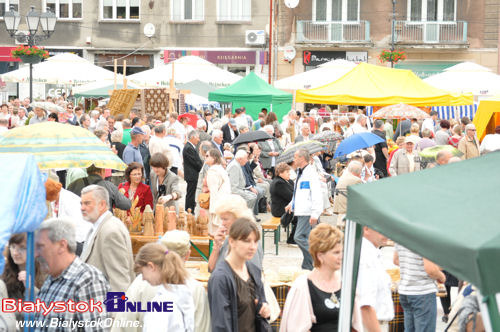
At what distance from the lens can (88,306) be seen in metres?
4.63

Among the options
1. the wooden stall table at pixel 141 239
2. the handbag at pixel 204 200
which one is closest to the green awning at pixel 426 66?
the handbag at pixel 204 200

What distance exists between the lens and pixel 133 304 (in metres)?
4.81

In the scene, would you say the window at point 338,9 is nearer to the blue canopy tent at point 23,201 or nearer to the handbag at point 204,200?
the handbag at point 204,200

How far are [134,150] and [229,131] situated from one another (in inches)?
222

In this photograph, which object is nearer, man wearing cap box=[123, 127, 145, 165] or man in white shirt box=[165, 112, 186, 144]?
man wearing cap box=[123, 127, 145, 165]

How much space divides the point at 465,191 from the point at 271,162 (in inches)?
480

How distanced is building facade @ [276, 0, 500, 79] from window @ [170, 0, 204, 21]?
412 centimetres

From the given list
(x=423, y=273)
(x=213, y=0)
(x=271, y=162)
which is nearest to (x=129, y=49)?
(x=213, y=0)

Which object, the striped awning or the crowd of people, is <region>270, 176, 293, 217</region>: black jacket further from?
the striped awning

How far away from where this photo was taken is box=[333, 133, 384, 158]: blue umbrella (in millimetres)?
13977

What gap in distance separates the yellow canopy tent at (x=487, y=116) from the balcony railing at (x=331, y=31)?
1872cm

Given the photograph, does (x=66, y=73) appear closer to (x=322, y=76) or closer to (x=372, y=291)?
(x=322, y=76)

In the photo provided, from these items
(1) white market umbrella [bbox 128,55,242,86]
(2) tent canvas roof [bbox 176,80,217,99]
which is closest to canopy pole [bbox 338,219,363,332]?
(1) white market umbrella [bbox 128,55,242,86]

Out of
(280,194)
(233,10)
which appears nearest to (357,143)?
A: (280,194)
